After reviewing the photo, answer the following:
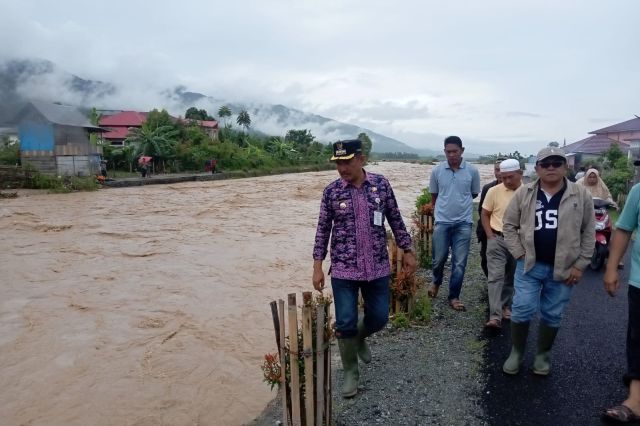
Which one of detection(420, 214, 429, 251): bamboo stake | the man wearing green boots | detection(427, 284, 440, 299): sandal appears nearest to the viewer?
the man wearing green boots

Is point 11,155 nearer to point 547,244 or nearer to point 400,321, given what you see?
point 400,321

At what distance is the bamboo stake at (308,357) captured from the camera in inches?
103

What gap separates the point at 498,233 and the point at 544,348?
1.24 m

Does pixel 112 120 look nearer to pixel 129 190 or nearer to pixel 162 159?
pixel 162 159

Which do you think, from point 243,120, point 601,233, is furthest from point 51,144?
point 243,120

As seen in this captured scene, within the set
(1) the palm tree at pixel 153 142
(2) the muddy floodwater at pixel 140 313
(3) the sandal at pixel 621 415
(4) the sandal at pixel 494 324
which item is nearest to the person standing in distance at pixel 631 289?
(3) the sandal at pixel 621 415

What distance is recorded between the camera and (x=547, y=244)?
10.7 ft

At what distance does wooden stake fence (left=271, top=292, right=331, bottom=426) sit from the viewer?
2.64 metres

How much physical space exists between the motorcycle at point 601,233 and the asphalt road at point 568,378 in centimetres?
195

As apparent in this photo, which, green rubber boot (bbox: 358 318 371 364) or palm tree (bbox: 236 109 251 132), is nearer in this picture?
green rubber boot (bbox: 358 318 371 364)

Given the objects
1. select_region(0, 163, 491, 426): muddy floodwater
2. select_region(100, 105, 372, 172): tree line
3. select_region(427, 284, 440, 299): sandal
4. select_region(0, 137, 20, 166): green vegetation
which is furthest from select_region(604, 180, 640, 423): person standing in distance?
select_region(0, 137, 20, 166): green vegetation

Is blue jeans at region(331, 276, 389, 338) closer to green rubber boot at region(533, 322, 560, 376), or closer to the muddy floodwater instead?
green rubber boot at region(533, 322, 560, 376)

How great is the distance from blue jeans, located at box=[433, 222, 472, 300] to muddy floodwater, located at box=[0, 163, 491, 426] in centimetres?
218

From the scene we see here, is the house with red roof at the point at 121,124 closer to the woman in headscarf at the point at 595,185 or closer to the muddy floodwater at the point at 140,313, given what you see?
the muddy floodwater at the point at 140,313
